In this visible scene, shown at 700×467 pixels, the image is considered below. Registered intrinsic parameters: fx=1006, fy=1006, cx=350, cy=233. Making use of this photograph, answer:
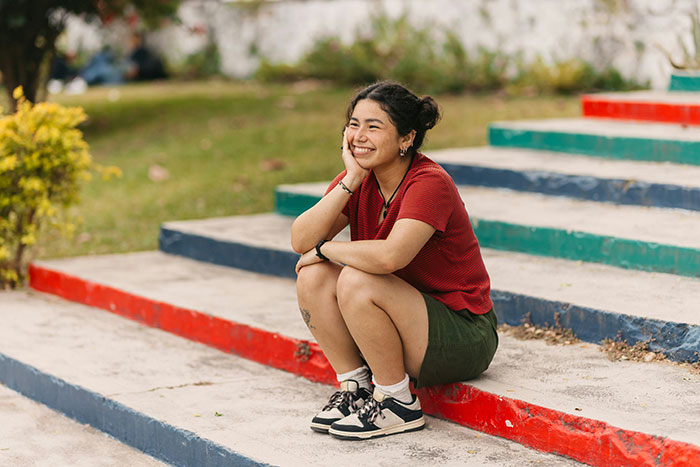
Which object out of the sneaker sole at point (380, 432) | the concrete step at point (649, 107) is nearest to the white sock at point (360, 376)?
the sneaker sole at point (380, 432)

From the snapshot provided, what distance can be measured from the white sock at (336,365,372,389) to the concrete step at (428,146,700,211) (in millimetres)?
2305

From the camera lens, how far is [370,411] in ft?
11.8

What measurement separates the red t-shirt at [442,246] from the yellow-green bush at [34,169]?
115 inches

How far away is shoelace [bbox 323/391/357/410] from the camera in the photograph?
12.0ft

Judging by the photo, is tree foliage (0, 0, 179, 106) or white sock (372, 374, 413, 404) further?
tree foliage (0, 0, 179, 106)

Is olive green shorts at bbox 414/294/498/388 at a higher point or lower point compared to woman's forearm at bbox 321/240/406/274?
lower

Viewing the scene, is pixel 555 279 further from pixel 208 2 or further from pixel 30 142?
pixel 208 2

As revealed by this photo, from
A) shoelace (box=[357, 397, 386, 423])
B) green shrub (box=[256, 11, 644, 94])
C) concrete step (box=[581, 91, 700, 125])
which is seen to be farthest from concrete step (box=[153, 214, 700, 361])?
green shrub (box=[256, 11, 644, 94])

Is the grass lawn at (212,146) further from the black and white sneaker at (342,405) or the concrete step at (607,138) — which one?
the black and white sneaker at (342,405)

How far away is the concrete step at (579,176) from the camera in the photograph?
5281 mm

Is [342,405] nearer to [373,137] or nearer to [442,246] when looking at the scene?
[442,246]

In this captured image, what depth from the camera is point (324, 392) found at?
164 inches

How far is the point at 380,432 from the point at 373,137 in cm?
106

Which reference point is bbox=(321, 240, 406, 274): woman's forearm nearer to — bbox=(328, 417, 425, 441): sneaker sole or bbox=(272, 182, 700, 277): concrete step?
bbox=(328, 417, 425, 441): sneaker sole
